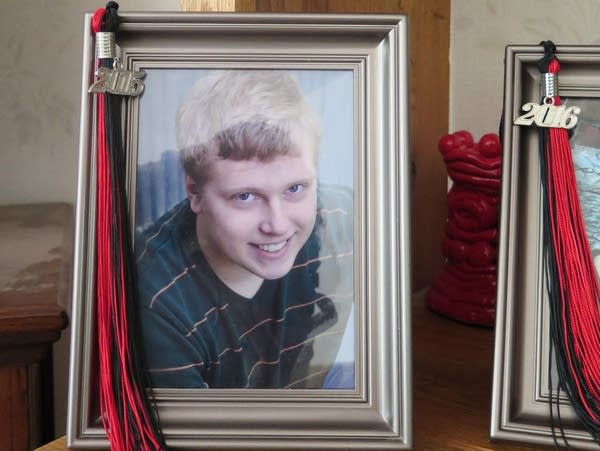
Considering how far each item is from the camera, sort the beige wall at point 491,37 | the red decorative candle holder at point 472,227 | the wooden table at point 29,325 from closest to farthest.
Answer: the wooden table at point 29,325 < the red decorative candle holder at point 472,227 < the beige wall at point 491,37

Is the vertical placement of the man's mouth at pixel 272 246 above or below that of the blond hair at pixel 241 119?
below

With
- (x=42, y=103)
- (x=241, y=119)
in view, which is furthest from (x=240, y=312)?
(x=42, y=103)

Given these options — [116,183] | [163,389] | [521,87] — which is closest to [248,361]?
[163,389]

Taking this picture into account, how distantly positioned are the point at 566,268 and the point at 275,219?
229mm

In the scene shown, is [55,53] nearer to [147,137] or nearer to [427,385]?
[147,137]

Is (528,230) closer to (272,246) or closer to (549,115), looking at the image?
(549,115)

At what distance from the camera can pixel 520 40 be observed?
1.11m

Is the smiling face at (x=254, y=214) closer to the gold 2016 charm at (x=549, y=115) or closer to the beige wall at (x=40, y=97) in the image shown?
the gold 2016 charm at (x=549, y=115)

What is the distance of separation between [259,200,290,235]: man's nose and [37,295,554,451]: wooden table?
207 mm

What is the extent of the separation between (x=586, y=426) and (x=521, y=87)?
269 mm

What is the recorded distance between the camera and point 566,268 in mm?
595

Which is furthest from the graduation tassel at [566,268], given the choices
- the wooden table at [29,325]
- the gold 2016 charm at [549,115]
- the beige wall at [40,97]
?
the beige wall at [40,97]

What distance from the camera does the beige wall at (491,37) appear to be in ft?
3.55

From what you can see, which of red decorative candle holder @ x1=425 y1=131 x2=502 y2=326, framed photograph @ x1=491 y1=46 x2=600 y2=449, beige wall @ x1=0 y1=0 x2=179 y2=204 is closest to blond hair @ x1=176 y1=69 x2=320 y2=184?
framed photograph @ x1=491 y1=46 x2=600 y2=449
